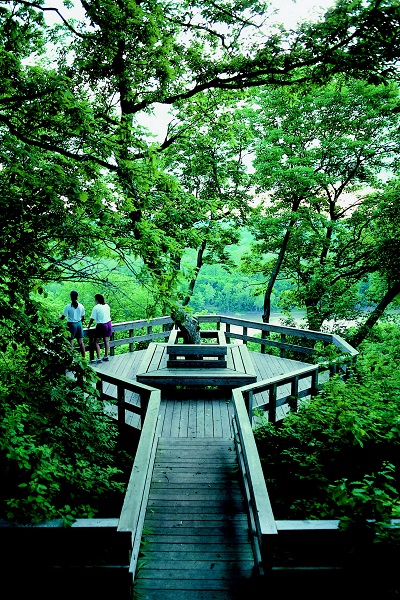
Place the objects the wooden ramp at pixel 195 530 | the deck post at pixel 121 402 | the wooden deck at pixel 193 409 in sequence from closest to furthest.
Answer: the wooden ramp at pixel 195 530 < the deck post at pixel 121 402 < the wooden deck at pixel 193 409

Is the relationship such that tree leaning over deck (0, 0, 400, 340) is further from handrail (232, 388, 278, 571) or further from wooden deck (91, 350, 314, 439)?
wooden deck (91, 350, 314, 439)

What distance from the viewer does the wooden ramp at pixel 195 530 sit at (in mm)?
3268

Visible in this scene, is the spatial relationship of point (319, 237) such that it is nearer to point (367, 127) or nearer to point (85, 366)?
point (367, 127)

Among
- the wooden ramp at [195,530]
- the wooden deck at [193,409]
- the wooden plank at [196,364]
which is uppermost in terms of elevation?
the wooden plank at [196,364]

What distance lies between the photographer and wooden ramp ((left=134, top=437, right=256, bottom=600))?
129 inches

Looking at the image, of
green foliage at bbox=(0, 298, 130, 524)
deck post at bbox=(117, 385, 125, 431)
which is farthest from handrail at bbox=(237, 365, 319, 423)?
green foliage at bbox=(0, 298, 130, 524)

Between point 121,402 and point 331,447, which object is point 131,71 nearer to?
point 121,402

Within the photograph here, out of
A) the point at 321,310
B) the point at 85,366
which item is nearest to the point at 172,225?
the point at 85,366

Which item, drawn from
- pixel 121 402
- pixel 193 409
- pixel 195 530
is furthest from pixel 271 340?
pixel 195 530

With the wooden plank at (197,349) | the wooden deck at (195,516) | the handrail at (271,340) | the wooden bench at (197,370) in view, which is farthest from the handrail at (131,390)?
the handrail at (271,340)

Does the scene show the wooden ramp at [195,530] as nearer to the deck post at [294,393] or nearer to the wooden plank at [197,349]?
the deck post at [294,393]

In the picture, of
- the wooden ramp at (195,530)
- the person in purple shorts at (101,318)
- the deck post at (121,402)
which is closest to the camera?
the wooden ramp at (195,530)

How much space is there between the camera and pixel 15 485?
3559mm

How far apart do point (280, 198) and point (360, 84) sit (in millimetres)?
5079
